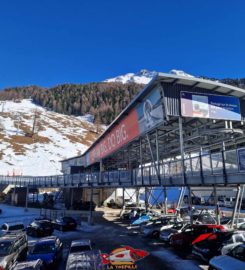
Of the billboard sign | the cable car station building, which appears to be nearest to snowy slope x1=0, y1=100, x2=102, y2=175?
the cable car station building

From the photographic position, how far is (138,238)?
83.1 ft

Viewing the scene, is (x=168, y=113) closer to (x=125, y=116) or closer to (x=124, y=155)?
(x=125, y=116)

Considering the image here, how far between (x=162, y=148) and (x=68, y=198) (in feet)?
78.1

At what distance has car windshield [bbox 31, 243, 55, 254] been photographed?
16.1 metres

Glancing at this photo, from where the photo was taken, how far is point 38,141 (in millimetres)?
118625

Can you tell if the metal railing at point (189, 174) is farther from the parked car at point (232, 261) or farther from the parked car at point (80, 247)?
the parked car at point (80, 247)

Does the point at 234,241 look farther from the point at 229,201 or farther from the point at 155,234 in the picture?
the point at 229,201

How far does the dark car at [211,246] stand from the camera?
50.6ft

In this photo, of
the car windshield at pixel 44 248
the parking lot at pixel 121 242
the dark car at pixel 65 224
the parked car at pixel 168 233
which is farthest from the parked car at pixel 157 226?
the car windshield at pixel 44 248

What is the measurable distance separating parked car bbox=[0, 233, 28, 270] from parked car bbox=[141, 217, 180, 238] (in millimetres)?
11455

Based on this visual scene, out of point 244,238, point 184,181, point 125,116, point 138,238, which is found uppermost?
point 125,116

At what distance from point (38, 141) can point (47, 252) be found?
352 feet

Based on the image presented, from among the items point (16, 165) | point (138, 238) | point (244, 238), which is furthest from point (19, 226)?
point (16, 165)

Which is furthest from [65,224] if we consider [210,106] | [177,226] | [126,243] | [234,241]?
[234,241]
